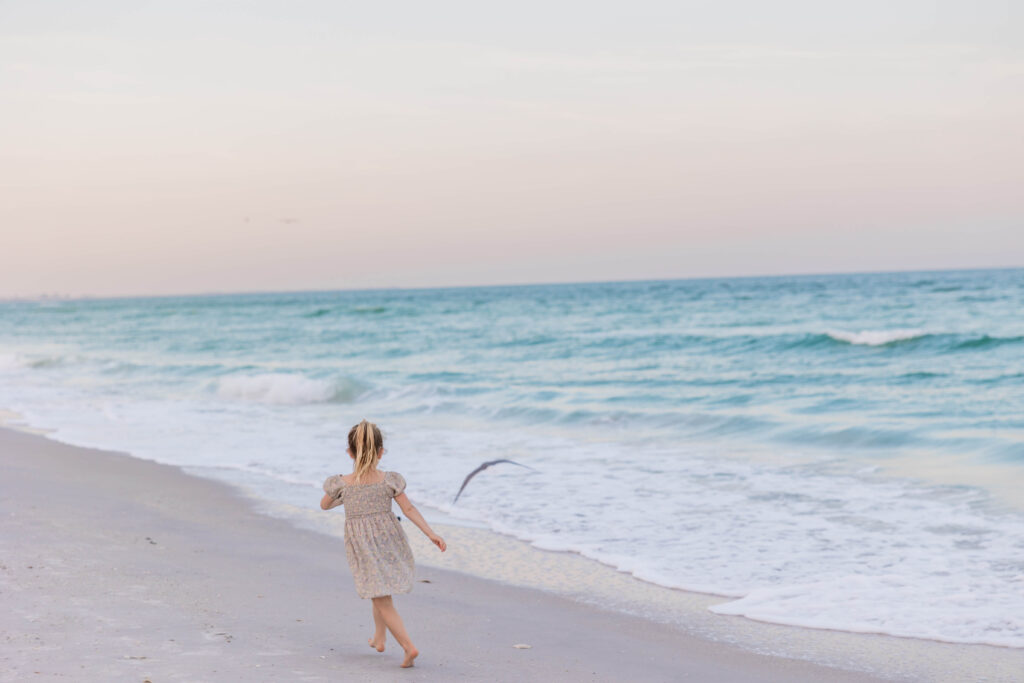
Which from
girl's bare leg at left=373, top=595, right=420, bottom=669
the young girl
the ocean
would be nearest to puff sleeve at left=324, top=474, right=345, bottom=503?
the young girl

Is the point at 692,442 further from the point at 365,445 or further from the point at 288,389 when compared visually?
the point at 288,389

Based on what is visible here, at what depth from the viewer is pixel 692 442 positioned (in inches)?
476

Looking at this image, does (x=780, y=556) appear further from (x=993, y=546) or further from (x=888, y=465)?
(x=888, y=465)

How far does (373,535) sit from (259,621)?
3.29 ft

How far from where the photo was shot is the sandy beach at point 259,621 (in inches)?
158

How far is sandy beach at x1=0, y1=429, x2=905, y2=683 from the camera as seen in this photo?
4.01m

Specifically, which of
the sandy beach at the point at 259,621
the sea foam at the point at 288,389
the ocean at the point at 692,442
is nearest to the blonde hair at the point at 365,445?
the sandy beach at the point at 259,621

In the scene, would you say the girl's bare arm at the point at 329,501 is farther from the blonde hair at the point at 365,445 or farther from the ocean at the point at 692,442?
the ocean at the point at 692,442

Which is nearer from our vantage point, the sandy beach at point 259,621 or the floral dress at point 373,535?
the sandy beach at point 259,621

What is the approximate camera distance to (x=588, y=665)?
4402mm

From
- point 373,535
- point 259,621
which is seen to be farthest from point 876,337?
point 373,535

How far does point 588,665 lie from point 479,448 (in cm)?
772

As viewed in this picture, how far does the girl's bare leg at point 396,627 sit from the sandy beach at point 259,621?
9 centimetres

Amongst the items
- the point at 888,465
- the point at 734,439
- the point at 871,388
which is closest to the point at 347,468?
the point at 734,439
